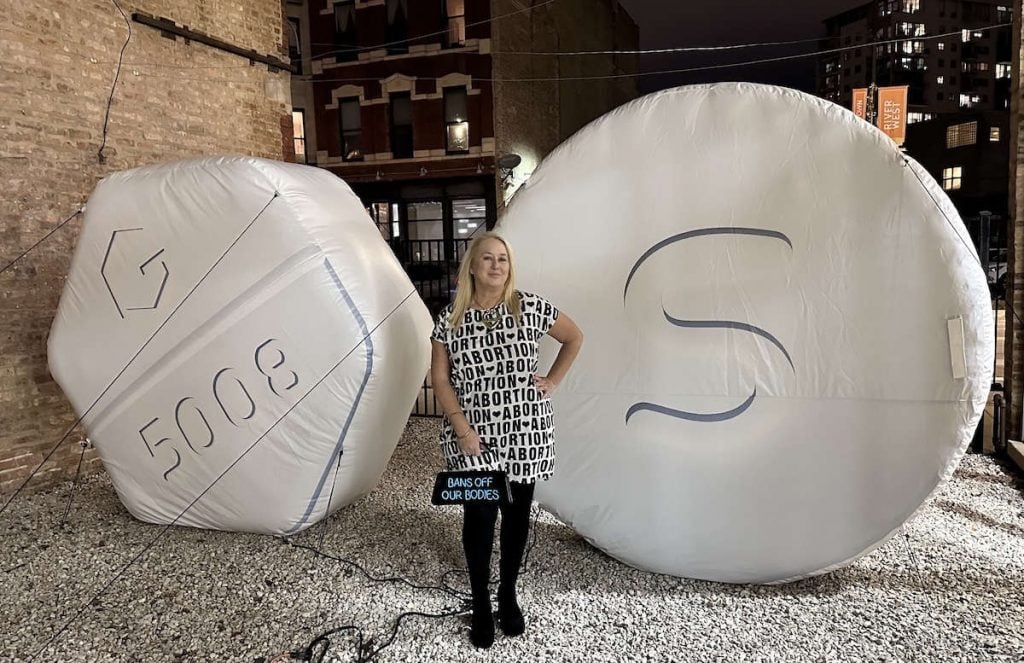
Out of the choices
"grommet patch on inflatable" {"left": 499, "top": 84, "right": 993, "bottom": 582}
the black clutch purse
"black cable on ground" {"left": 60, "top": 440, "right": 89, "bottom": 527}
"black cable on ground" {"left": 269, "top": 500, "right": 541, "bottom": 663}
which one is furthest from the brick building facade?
the black clutch purse

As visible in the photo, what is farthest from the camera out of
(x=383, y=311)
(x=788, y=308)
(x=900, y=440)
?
(x=383, y=311)

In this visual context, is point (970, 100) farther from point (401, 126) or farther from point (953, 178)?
point (401, 126)

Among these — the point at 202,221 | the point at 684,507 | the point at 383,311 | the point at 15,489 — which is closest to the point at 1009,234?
the point at 684,507

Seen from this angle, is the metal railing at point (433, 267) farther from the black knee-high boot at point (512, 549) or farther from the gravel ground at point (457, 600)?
the black knee-high boot at point (512, 549)

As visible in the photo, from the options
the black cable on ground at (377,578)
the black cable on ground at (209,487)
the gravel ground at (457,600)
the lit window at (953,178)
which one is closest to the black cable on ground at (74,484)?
the gravel ground at (457,600)

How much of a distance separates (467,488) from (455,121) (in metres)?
13.7

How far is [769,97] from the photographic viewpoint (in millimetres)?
2783

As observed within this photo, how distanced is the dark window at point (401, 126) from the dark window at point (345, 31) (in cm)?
148

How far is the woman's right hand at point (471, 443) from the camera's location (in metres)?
2.48

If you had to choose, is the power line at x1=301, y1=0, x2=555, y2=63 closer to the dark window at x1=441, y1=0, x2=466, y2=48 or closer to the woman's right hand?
the dark window at x1=441, y1=0, x2=466, y2=48

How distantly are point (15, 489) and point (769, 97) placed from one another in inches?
205

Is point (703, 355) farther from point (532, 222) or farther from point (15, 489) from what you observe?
point (15, 489)

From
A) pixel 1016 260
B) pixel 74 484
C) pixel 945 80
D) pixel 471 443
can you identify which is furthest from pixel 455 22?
pixel 945 80

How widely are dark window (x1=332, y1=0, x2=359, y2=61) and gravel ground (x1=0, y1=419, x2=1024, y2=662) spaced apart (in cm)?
1397
